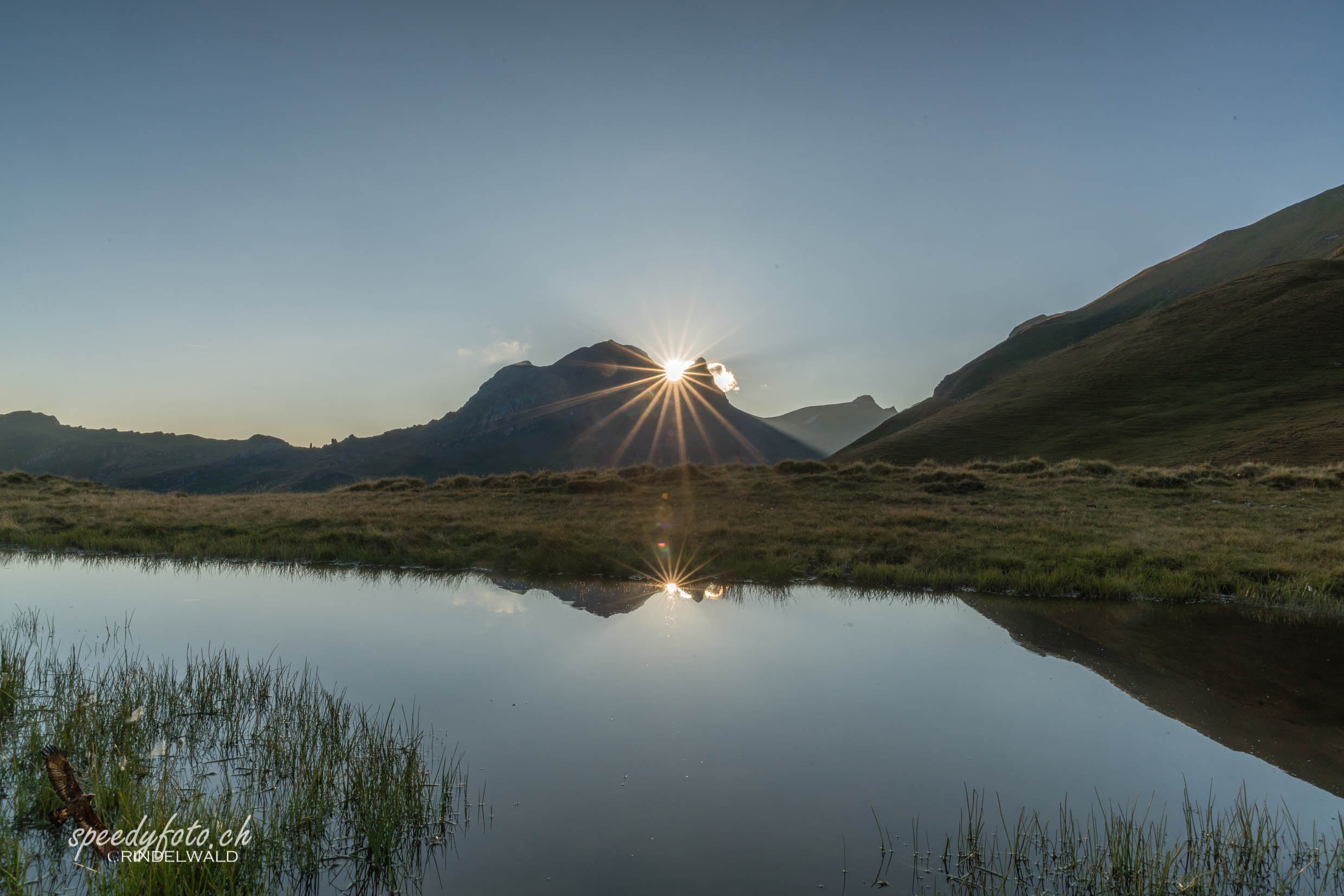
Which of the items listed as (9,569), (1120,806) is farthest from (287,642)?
(9,569)

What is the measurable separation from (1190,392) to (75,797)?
107m

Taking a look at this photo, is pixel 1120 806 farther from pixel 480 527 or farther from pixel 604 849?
pixel 480 527

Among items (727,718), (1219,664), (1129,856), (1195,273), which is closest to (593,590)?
(727,718)

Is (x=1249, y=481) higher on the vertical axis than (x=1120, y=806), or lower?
higher

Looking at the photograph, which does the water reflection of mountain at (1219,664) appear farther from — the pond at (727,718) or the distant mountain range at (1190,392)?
the distant mountain range at (1190,392)

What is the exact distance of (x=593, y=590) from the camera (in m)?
19.6

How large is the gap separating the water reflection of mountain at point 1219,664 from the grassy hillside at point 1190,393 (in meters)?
46.7

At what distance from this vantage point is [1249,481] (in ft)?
120

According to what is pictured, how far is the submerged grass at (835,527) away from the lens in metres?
20.3

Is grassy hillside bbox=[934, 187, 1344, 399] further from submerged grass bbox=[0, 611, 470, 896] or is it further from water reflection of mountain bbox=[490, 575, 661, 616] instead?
submerged grass bbox=[0, 611, 470, 896]

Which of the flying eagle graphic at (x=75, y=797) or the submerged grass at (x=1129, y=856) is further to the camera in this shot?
the submerged grass at (x=1129, y=856)

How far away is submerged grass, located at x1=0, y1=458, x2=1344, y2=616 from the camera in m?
20.3

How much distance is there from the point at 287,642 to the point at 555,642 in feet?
17.4

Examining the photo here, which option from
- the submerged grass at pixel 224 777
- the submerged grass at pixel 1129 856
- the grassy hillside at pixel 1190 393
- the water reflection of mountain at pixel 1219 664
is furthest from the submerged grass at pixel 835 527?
the grassy hillside at pixel 1190 393
